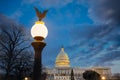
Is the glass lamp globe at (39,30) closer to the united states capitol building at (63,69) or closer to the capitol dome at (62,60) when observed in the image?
the united states capitol building at (63,69)

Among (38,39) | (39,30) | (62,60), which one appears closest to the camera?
(39,30)

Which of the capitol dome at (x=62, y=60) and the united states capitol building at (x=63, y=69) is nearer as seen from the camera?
the united states capitol building at (x=63, y=69)

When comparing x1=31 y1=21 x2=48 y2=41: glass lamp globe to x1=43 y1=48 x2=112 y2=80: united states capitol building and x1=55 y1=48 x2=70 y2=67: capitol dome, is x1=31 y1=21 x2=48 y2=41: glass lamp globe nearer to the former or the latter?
x1=43 y1=48 x2=112 y2=80: united states capitol building

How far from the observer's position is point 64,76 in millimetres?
158375

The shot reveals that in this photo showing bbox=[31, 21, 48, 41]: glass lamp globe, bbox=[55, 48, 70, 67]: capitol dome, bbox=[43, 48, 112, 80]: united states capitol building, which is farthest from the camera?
bbox=[55, 48, 70, 67]: capitol dome

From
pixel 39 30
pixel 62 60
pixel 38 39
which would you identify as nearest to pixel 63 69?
pixel 62 60

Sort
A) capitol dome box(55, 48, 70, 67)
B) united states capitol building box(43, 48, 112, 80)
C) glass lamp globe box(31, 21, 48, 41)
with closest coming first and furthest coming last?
glass lamp globe box(31, 21, 48, 41)
united states capitol building box(43, 48, 112, 80)
capitol dome box(55, 48, 70, 67)

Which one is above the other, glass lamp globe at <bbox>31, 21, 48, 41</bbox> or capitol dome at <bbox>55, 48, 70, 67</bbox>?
capitol dome at <bbox>55, 48, 70, 67</bbox>

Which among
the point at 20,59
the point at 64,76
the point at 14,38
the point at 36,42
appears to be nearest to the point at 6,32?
the point at 14,38

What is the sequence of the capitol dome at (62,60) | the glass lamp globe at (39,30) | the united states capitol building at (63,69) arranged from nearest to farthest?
1. the glass lamp globe at (39,30)
2. the united states capitol building at (63,69)
3. the capitol dome at (62,60)

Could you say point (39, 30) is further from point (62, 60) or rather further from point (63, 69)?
point (63, 69)

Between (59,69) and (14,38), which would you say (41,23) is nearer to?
(14,38)

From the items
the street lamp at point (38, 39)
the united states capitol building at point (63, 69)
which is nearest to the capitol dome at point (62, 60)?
the united states capitol building at point (63, 69)

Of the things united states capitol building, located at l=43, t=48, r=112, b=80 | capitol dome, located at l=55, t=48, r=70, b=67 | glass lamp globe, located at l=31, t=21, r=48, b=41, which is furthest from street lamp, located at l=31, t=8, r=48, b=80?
capitol dome, located at l=55, t=48, r=70, b=67
